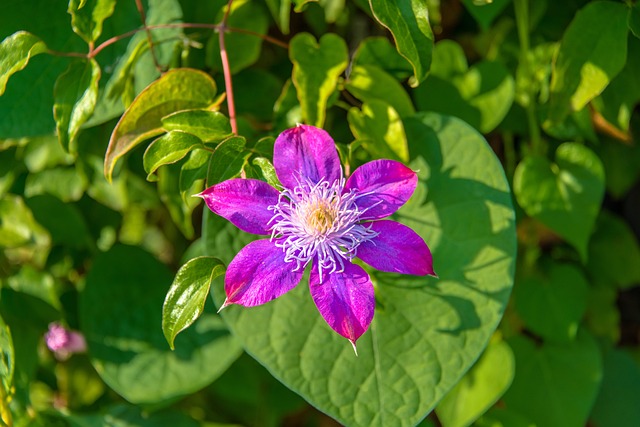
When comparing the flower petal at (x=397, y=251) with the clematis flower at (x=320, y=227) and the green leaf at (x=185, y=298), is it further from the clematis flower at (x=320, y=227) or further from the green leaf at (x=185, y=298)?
the green leaf at (x=185, y=298)

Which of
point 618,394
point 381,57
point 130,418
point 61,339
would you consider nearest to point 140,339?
point 130,418

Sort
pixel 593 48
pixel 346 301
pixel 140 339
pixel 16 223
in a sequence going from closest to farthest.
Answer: pixel 346 301 → pixel 593 48 → pixel 140 339 → pixel 16 223

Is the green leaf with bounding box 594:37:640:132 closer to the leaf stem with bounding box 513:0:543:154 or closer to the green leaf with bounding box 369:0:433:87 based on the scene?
the leaf stem with bounding box 513:0:543:154

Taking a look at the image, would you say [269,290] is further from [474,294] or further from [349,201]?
[474,294]

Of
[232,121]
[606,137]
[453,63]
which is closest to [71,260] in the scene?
[232,121]

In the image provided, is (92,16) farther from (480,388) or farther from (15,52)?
(480,388)

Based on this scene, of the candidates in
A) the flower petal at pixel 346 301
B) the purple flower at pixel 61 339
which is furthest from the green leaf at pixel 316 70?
the purple flower at pixel 61 339
